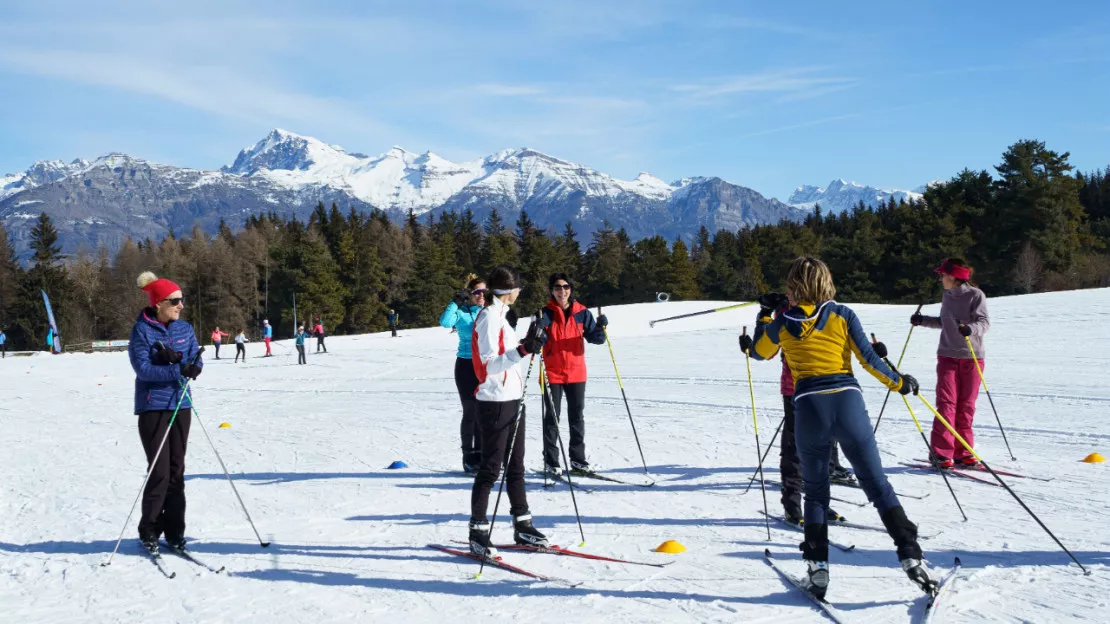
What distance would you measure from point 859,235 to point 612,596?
56914 mm

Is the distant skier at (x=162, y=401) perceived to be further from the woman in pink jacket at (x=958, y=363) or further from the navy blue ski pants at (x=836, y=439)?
the woman in pink jacket at (x=958, y=363)

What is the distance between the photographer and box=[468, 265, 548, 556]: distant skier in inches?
195

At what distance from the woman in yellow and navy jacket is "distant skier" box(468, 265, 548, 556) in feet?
5.49

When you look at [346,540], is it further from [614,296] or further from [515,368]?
[614,296]

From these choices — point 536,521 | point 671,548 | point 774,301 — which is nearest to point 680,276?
point 536,521

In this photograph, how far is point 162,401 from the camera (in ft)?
17.7

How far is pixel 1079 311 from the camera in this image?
73.4ft

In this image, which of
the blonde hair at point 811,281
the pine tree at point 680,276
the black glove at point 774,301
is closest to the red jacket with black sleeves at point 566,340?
the black glove at point 774,301

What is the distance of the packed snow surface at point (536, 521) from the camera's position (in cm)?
434

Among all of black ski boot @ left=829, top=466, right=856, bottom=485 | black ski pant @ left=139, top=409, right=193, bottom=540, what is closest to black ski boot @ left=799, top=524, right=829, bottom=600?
black ski boot @ left=829, top=466, right=856, bottom=485

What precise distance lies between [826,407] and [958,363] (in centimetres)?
396

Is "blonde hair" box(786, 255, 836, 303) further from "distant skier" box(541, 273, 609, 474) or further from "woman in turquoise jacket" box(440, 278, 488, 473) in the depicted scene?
"woman in turquoise jacket" box(440, 278, 488, 473)

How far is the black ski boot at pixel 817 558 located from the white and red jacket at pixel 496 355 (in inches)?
78.0

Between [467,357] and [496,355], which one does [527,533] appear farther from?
[467,357]
